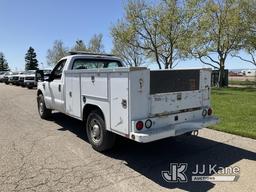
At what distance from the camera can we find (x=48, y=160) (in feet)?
18.3

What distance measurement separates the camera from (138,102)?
492 cm

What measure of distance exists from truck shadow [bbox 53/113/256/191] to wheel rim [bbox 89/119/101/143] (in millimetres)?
372

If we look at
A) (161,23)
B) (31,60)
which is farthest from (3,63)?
(161,23)

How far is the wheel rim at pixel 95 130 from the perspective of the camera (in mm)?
5973

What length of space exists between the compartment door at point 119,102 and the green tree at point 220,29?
78.0 ft

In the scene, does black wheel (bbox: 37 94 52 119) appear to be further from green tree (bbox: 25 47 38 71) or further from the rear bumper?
green tree (bbox: 25 47 38 71)

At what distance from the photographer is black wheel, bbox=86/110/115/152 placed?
18.9 ft

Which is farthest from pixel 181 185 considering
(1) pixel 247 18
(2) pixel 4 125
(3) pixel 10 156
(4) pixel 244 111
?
(1) pixel 247 18

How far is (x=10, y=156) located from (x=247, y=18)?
1079 inches

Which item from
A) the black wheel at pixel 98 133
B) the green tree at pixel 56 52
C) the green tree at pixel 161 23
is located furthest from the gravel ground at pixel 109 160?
the green tree at pixel 56 52

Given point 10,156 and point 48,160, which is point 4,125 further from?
point 48,160

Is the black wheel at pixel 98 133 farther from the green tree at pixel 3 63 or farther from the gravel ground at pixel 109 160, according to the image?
the green tree at pixel 3 63

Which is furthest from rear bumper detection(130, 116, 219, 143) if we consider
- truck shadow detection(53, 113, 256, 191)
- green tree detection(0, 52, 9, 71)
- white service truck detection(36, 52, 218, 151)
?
green tree detection(0, 52, 9, 71)

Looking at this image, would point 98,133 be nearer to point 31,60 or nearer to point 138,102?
point 138,102
